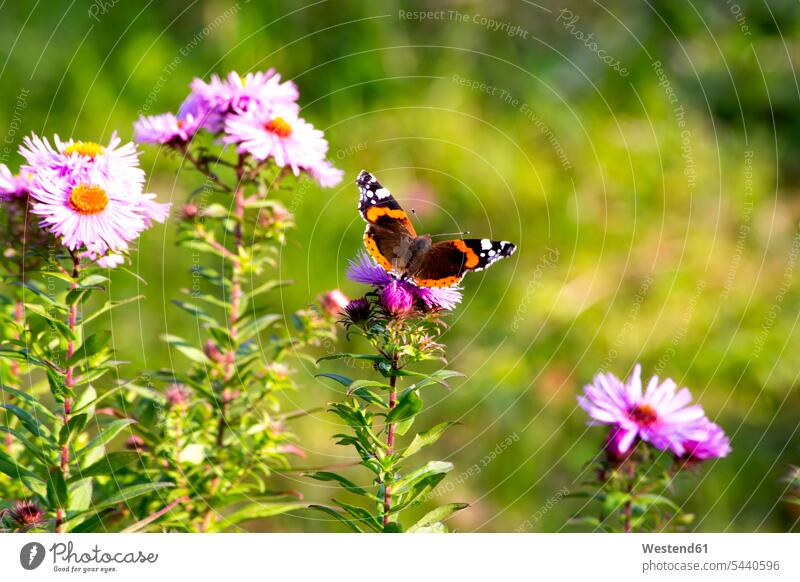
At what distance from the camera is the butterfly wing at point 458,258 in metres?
1.39

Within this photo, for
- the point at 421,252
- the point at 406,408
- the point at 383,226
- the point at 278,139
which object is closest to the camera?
the point at 406,408

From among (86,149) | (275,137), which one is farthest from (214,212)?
(86,149)

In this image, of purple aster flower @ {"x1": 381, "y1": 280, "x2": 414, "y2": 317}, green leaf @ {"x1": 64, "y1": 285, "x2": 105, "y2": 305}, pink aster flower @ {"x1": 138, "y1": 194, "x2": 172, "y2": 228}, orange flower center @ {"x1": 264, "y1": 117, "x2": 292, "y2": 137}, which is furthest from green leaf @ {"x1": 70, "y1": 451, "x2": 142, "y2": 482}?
orange flower center @ {"x1": 264, "y1": 117, "x2": 292, "y2": 137}

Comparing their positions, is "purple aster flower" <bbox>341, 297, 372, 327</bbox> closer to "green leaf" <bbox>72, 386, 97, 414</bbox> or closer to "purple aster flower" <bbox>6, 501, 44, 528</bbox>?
"green leaf" <bbox>72, 386, 97, 414</bbox>

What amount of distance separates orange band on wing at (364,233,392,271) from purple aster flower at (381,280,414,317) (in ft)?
0.56

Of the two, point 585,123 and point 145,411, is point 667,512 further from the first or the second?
point 585,123

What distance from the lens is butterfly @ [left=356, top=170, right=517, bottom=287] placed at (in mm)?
1391

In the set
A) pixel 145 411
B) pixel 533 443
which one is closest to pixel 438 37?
pixel 533 443

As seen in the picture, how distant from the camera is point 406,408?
1.22 m

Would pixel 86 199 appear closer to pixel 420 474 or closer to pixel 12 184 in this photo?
pixel 12 184

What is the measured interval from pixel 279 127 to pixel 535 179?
2035 millimetres

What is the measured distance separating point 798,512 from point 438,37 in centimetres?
223
